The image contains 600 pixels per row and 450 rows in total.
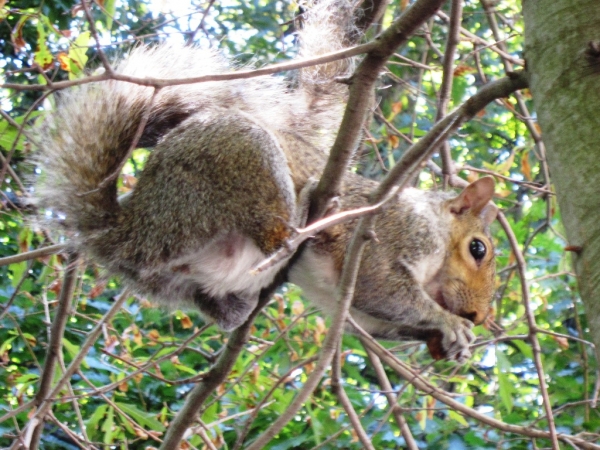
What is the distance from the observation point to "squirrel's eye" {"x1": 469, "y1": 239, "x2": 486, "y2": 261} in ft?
7.41

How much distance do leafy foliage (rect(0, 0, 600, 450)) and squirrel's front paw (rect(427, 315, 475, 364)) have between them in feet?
0.32

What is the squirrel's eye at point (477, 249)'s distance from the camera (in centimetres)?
226

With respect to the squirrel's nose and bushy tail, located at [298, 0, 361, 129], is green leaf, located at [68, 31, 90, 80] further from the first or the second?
the squirrel's nose

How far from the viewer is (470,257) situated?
88.2 inches

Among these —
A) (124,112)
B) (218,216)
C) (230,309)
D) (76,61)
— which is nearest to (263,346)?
(230,309)

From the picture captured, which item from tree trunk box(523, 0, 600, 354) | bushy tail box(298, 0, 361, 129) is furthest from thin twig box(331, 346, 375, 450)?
tree trunk box(523, 0, 600, 354)

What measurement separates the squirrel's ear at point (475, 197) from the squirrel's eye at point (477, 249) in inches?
4.3

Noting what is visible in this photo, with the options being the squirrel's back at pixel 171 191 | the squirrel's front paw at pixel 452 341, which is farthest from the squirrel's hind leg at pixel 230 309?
the squirrel's front paw at pixel 452 341

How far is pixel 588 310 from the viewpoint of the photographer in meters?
0.84

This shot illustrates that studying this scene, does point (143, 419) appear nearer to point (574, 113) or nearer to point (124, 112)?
point (124, 112)

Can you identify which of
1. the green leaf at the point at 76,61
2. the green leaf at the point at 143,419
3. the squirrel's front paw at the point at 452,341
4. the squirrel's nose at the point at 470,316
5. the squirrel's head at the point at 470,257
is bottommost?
the green leaf at the point at 143,419

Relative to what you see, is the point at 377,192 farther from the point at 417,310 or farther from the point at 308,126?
the point at 308,126

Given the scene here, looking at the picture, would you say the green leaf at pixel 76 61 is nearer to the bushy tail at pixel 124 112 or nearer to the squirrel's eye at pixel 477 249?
the bushy tail at pixel 124 112

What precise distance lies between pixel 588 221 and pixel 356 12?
1.78 m
